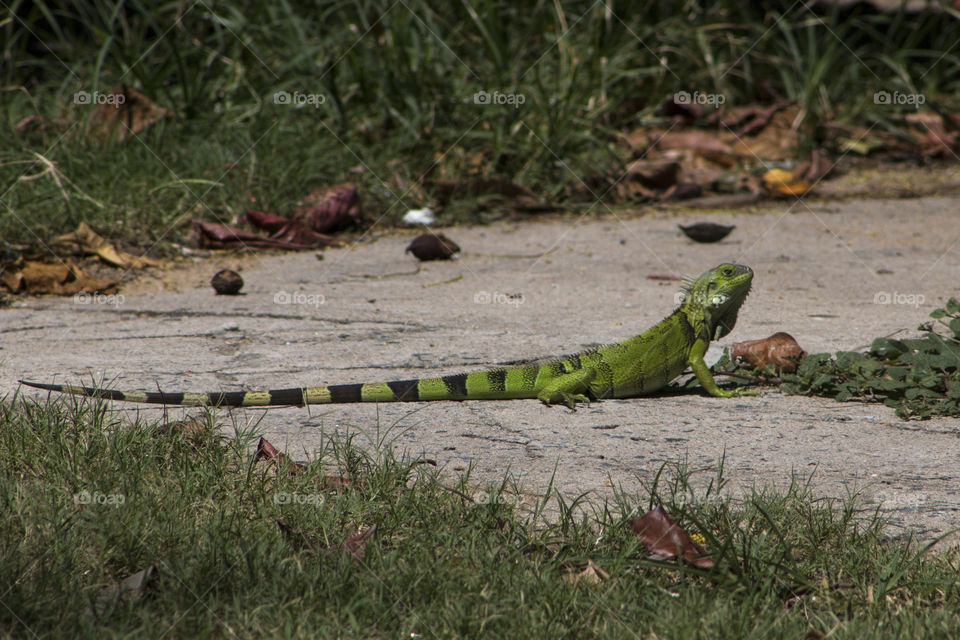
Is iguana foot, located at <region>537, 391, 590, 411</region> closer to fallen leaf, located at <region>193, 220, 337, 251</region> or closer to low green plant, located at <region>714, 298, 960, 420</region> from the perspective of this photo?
low green plant, located at <region>714, 298, 960, 420</region>

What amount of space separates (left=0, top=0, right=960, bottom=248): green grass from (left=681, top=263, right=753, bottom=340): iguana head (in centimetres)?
337

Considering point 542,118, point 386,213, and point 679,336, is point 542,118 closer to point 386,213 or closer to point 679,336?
point 386,213

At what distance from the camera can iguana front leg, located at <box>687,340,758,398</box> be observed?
3.65 meters

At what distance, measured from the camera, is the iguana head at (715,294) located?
12.2 ft

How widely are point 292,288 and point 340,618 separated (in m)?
3.35

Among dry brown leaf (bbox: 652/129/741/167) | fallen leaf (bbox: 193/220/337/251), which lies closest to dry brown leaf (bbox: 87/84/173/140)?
fallen leaf (bbox: 193/220/337/251)

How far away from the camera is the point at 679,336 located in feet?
12.1

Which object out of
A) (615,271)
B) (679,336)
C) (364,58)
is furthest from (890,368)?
(364,58)

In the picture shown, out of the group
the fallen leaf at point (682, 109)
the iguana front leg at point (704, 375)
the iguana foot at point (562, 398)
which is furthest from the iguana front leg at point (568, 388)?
the fallen leaf at point (682, 109)

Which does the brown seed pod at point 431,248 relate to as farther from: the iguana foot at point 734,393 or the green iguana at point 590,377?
the iguana foot at point 734,393

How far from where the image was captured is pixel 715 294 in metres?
3.73

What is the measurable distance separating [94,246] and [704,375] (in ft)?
11.7

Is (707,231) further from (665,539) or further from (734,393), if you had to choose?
(665,539)

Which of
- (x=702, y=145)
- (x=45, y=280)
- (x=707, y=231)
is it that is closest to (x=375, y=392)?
(x=45, y=280)
